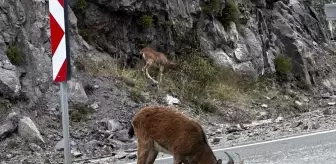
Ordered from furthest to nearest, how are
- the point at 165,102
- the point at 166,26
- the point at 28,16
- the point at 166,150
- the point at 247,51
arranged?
1. the point at 247,51
2. the point at 166,26
3. the point at 165,102
4. the point at 28,16
5. the point at 166,150

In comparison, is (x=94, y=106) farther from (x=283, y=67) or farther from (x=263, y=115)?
(x=283, y=67)

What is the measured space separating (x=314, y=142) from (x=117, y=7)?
31.4 ft

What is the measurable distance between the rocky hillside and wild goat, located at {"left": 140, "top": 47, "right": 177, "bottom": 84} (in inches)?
12.8

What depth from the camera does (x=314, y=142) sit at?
12.0m

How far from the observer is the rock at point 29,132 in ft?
43.7

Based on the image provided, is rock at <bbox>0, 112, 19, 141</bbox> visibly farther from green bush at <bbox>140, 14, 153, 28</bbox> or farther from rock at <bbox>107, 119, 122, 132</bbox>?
green bush at <bbox>140, 14, 153, 28</bbox>

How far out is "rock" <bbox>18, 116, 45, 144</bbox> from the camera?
13.3m

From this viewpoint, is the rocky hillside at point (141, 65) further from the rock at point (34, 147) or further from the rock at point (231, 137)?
the rock at point (231, 137)

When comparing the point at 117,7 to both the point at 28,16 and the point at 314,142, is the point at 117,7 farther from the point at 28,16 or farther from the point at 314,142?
the point at 314,142

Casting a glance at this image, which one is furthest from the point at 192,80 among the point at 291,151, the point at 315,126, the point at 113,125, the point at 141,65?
the point at 291,151

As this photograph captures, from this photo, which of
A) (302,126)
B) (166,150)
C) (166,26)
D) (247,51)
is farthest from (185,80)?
(166,150)

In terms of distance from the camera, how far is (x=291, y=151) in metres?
11.1

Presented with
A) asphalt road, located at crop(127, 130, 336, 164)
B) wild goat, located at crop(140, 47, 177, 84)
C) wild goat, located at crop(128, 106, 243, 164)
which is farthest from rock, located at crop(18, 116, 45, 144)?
wild goat, located at crop(140, 47, 177, 84)

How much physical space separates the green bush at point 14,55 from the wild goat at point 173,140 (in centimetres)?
803
